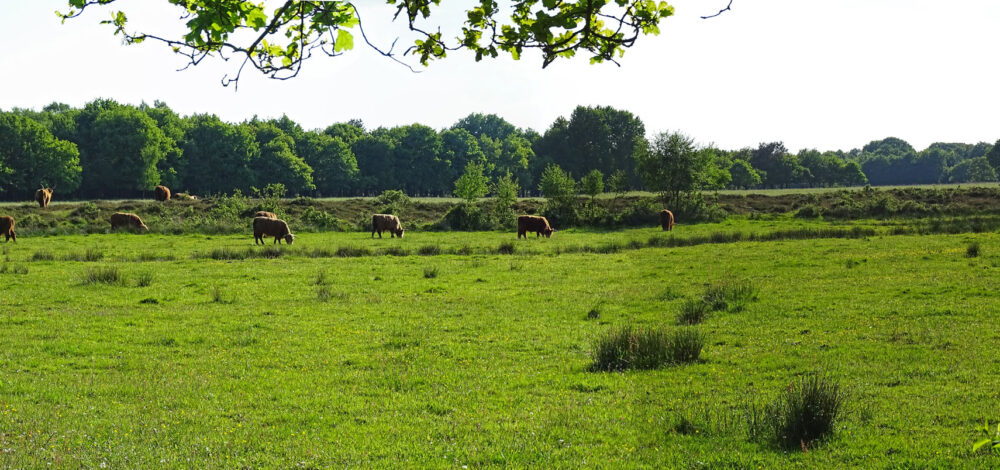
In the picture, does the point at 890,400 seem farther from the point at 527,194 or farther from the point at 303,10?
the point at 527,194

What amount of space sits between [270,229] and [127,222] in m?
16.4

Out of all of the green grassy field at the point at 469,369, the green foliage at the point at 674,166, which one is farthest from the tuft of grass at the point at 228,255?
the green foliage at the point at 674,166

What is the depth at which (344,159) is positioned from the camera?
416 feet

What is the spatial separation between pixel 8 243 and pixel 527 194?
10680 cm

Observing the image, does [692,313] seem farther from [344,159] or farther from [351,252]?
[344,159]

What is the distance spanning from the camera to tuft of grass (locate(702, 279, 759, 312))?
18.5 metres

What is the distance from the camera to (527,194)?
142m

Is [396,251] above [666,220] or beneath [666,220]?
beneath

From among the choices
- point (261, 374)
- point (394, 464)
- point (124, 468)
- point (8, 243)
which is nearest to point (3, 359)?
point (261, 374)

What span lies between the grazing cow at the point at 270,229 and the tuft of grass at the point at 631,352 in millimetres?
32859

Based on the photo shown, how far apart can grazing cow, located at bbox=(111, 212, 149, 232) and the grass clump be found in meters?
51.6

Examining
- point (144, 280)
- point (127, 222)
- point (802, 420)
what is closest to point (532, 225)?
point (127, 222)

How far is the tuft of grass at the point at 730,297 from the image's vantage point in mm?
18531

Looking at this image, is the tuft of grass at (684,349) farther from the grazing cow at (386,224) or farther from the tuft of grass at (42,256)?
the grazing cow at (386,224)
